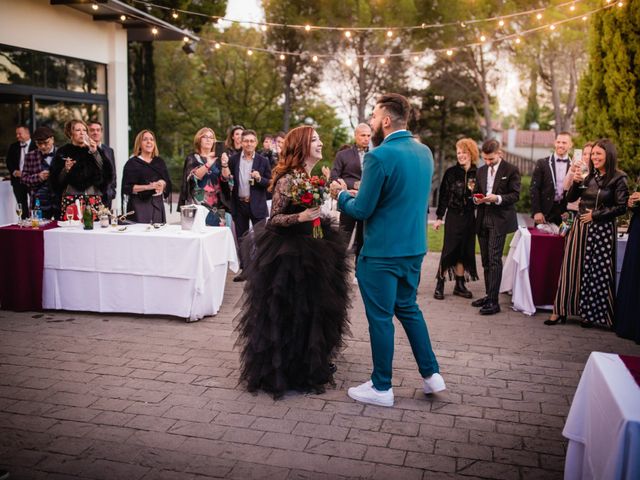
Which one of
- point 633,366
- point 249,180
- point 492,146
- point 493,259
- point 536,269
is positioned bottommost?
point 536,269

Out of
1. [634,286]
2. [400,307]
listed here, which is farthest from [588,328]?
[400,307]

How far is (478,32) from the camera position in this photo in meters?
23.0

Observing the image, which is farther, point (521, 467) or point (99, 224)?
point (99, 224)

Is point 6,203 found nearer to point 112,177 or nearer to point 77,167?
point 112,177

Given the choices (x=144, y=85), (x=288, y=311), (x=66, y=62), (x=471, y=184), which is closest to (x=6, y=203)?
(x=66, y=62)

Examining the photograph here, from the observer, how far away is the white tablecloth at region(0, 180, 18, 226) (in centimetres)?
1031

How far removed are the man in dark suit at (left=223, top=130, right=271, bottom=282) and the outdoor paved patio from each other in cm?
249

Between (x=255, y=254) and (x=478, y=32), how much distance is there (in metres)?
21.2

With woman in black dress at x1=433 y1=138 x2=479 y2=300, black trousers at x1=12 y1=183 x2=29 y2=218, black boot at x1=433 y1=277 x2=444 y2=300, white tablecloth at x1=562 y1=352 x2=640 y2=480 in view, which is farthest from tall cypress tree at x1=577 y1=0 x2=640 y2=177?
black trousers at x1=12 y1=183 x2=29 y2=218

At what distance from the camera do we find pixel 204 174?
25.1ft

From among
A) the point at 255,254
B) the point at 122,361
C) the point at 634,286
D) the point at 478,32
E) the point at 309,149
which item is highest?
the point at 478,32

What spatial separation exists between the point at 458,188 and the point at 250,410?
4.19 m

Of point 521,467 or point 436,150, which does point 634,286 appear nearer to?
point 521,467

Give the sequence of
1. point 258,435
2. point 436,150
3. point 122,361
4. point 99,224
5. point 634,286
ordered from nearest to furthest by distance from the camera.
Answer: point 258,435 < point 122,361 < point 634,286 < point 99,224 < point 436,150
